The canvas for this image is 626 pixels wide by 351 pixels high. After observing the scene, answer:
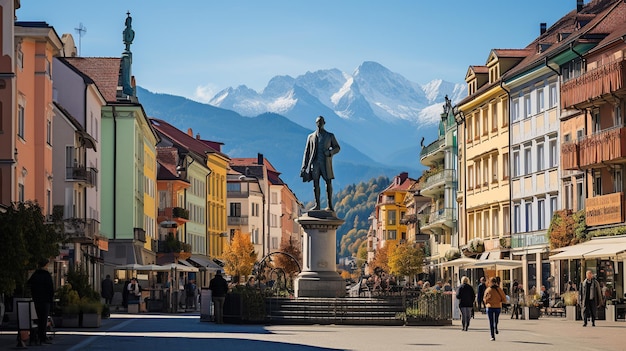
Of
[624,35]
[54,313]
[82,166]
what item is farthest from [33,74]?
[624,35]

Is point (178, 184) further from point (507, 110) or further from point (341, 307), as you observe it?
point (341, 307)

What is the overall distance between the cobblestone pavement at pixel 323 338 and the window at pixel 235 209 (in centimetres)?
12328

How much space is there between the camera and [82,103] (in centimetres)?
7494

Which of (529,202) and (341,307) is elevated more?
(529,202)

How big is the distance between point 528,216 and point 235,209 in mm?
93279

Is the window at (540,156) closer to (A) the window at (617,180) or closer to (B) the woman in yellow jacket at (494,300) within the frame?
(A) the window at (617,180)

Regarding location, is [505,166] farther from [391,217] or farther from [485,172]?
[391,217]

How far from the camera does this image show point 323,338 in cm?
3397

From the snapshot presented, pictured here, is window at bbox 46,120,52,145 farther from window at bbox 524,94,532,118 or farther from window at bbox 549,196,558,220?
window at bbox 524,94,532,118

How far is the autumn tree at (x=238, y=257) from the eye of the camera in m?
133

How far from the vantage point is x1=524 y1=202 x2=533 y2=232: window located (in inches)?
3007

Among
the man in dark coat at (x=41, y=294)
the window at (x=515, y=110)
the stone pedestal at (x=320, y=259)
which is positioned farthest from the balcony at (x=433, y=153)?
the man in dark coat at (x=41, y=294)

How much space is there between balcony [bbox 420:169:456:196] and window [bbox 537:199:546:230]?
24.4 metres

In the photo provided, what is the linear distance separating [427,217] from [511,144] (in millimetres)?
34210
